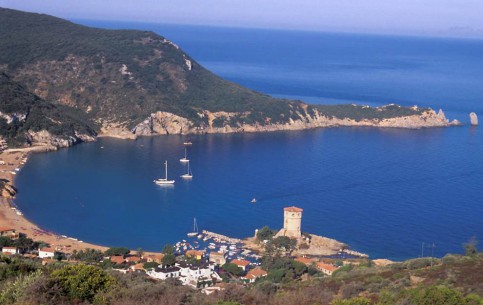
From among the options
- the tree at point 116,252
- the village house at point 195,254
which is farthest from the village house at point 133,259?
the village house at point 195,254

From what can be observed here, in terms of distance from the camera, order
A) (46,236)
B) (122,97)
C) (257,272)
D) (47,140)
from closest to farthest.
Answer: (257,272), (46,236), (47,140), (122,97)

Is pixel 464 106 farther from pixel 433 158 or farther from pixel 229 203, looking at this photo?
pixel 229 203

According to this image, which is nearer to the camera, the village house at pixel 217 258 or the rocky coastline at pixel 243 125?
the village house at pixel 217 258

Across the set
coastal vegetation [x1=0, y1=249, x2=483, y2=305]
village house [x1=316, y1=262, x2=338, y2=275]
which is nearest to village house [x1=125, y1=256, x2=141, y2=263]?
village house [x1=316, y1=262, x2=338, y2=275]

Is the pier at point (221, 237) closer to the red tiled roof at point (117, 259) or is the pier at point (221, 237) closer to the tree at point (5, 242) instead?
the red tiled roof at point (117, 259)

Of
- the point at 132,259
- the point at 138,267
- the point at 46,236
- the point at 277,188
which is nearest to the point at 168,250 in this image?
the point at 132,259

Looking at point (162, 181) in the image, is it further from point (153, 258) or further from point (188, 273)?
point (188, 273)
